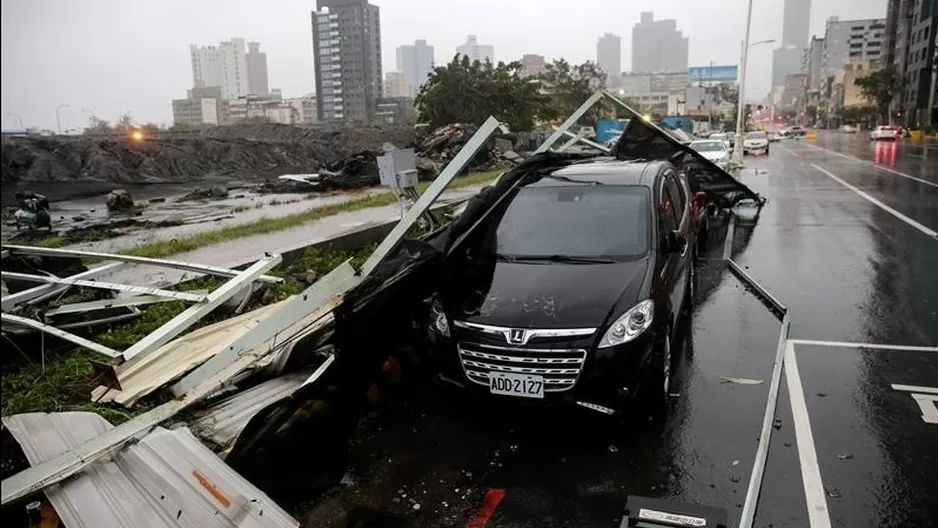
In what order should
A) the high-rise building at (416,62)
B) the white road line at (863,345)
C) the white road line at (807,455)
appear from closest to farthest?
the white road line at (807,455)
the white road line at (863,345)
the high-rise building at (416,62)

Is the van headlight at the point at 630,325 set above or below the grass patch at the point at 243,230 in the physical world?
above

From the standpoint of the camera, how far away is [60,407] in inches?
177

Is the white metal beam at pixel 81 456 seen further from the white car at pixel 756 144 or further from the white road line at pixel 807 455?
the white car at pixel 756 144

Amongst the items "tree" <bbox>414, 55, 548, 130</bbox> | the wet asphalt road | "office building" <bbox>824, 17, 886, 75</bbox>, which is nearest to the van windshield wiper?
the wet asphalt road

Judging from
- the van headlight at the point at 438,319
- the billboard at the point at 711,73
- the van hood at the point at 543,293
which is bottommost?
the van headlight at the point at 438,319

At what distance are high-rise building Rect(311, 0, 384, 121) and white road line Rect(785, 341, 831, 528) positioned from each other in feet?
20.0

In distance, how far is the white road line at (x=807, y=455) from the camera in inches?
146

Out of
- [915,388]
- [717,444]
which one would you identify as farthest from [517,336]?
[915,388]

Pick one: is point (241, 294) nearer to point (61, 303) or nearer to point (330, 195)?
point (61, 303)

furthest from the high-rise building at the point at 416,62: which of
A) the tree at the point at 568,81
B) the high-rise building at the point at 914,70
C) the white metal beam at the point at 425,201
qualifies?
the high-rise building at the point at 914,70

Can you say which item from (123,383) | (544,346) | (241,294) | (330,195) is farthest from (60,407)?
(330,195)

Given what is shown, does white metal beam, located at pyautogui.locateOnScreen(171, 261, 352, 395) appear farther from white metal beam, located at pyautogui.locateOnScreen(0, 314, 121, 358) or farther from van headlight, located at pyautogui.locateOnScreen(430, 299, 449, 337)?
white metal beam, located at pyautogui.locateOnScreen(0, 314, 121, 358)

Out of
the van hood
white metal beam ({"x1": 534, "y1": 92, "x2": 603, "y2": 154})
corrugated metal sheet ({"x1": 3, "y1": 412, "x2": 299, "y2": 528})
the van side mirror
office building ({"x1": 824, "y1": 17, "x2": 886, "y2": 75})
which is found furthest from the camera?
office building ({"x1": 824, "y1": 17, "x2": 886, "y2": 75})

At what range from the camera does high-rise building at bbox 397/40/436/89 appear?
1089 inches
